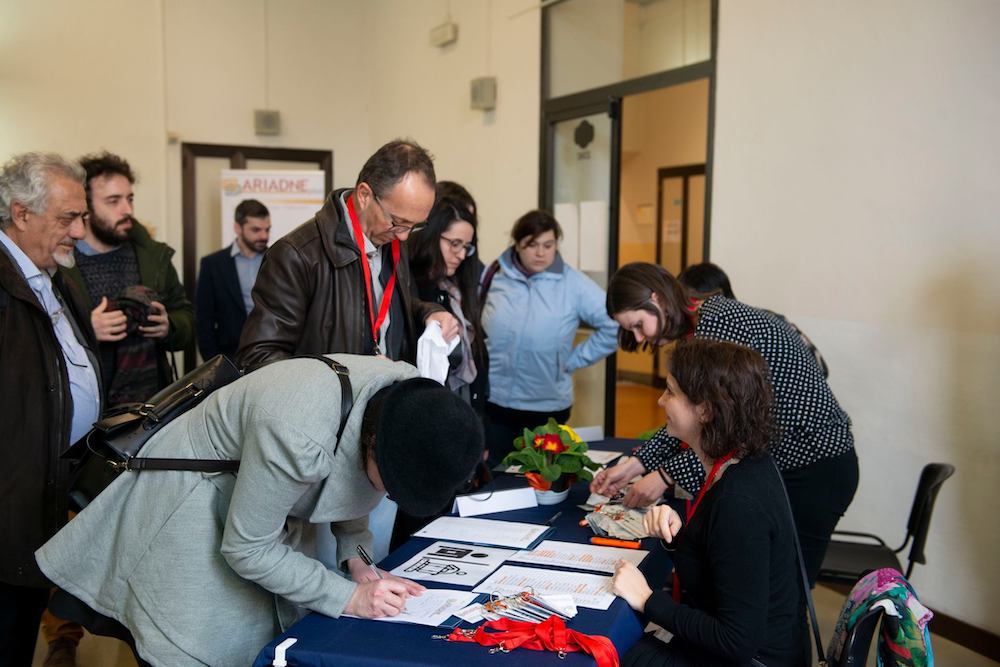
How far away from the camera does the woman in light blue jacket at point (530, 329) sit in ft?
12.8

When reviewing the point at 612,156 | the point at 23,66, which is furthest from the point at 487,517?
the point at 23,66

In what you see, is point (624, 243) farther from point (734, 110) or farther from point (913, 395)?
point (913, 395)

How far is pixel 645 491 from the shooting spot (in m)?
2.40

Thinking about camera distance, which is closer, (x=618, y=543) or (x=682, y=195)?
(x=618, y=543)

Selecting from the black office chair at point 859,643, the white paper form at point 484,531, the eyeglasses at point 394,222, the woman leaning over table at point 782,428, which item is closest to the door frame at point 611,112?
the woman leaning over table at point 782,428

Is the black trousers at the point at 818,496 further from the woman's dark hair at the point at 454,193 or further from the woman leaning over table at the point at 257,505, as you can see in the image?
the woman's dark hair at the point at 454,193

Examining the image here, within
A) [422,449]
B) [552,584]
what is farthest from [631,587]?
[422,449]

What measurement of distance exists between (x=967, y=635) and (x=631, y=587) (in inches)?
90.3

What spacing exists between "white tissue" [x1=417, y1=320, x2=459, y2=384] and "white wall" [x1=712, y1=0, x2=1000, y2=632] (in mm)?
2068

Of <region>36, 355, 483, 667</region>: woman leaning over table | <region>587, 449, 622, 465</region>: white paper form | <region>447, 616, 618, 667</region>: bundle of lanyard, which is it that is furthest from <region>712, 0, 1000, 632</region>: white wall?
<region>36, 355, 483, 667</region>: woman leaning over table

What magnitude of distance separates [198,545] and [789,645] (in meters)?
1.26

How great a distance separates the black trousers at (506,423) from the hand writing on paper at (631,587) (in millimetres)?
2040

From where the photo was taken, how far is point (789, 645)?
1814mm

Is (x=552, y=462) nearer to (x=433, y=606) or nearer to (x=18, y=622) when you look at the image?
(x=433, y=606)
